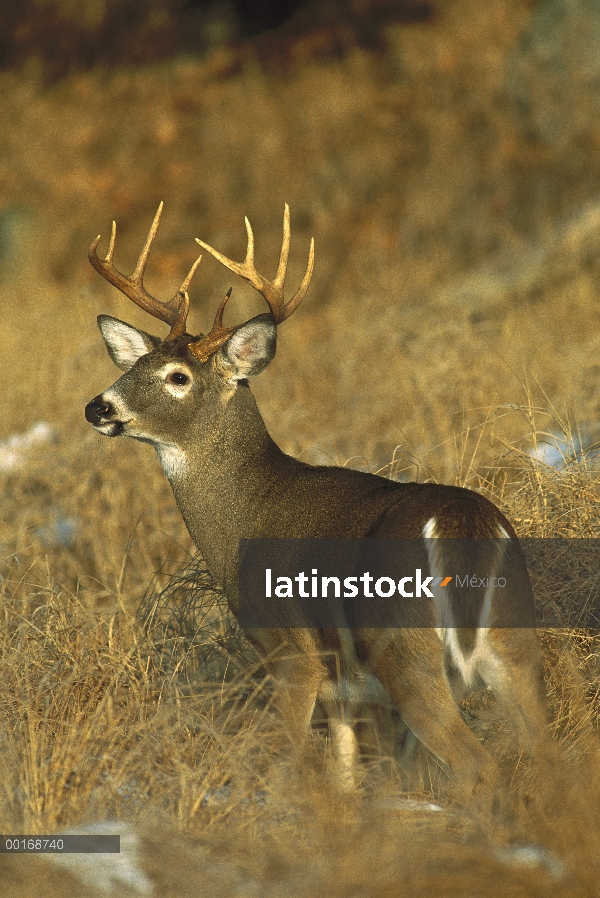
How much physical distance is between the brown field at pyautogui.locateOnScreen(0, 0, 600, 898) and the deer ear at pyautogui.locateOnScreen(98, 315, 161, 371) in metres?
0.90

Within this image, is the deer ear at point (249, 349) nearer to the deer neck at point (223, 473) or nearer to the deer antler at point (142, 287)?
the deer neck at point (223, 473)

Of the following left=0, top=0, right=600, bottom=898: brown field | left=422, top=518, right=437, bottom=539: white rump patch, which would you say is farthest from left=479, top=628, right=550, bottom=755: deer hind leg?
left=422, top=518, right=437, bottom=539: white rump patch

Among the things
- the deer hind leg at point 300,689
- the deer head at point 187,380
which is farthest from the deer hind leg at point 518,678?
the deer head at point 187,380

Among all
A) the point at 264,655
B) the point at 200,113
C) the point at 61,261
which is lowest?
the point at 264,655

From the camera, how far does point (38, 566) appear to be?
6500 millimetres

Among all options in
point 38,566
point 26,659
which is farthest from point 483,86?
point 26,659

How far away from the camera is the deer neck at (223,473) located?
4.33 m

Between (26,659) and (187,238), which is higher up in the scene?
(187,238)

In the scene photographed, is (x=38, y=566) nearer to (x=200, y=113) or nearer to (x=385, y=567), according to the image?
(x=385, y=567)

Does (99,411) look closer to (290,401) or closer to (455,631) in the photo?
(455,631)

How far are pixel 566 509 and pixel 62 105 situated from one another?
14.4 metres

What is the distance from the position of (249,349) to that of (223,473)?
45 centimetres

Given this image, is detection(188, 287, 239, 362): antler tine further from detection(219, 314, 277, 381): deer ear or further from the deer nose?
the deer nose

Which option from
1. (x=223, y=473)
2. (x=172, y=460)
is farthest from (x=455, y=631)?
(x=172, y=460)
